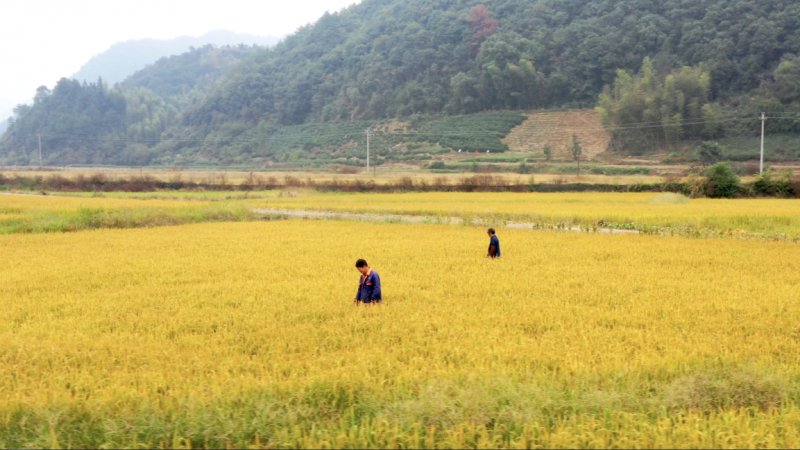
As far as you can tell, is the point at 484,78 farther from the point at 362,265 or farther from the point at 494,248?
the point at 362,265

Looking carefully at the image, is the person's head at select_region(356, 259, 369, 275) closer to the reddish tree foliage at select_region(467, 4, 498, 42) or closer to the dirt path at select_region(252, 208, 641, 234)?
the dirt path at select_region(252, 208, 641, 234)

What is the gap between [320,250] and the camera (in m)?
17.1

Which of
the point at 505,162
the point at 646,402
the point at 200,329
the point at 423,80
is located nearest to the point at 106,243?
the point at 200,329

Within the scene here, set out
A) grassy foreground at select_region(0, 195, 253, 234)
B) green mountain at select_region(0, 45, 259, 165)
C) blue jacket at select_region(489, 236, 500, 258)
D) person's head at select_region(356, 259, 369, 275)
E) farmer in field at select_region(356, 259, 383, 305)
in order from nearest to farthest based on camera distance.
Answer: person's head at select_region(356, 259, 369, 275)
farmer in field at select_region(356, 259, 383, 305)
blue jacket at select_region(489, 236, 500, 258)
grassy foreground at select_region(0, 195, 253, 234)
green mountain at select_region(0, 45, 259, 165)

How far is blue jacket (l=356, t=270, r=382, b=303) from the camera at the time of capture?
31.0 feet

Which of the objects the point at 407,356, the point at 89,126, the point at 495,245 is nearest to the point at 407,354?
the point at 407,356

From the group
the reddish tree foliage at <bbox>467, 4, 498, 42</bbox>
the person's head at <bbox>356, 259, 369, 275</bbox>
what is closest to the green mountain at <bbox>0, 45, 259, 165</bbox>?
the reddish tree foliage at <bbox>467, 4, 498, 42</bbox>

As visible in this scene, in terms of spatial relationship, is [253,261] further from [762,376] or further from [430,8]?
[430,8]

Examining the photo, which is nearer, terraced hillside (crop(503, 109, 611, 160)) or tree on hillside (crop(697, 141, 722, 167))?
tree on hillside (crop(697, 141, 722, 167))

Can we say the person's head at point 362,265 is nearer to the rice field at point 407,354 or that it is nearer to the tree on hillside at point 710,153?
the rice field at point 407,354

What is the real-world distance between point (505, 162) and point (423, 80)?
35.0 meters

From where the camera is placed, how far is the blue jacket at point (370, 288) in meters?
9.45

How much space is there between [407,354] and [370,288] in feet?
8.52

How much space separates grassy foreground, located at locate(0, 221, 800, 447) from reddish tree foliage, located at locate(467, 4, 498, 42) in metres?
91.9
